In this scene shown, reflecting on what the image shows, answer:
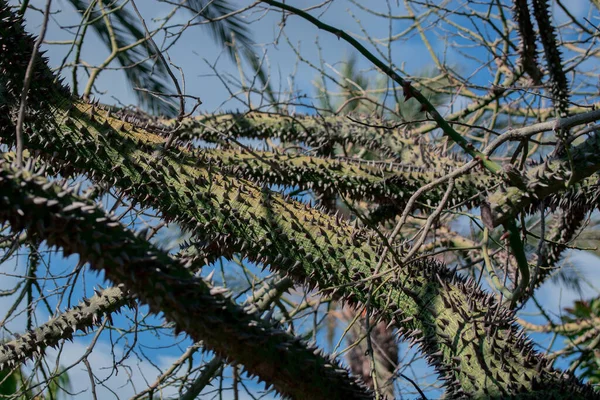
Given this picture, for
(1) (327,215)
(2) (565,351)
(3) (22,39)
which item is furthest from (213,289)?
(2) (565,351)

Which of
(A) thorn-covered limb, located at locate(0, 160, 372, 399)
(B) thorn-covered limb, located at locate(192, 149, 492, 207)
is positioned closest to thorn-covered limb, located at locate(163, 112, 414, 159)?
(B) thorn-covered limb, located at locate(192, 149, 492, 207)

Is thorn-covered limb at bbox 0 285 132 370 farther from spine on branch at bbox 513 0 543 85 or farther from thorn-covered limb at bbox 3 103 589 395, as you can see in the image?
spine on branch at bbox 513 0 543 85

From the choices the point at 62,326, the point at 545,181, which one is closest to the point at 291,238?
the point at 545,181

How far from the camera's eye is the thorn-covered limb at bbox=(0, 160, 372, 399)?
1.26 m

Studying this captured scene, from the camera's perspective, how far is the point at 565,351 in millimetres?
4172

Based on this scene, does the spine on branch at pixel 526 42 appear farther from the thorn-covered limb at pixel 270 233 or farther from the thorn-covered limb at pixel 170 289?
the thorn-covered limb at pixel 170 289

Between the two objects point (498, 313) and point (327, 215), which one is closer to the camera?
point (498, 313)

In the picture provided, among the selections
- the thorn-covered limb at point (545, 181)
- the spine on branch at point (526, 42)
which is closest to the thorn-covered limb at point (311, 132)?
the spine on branch at point (526, 42)

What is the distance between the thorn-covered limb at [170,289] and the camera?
1257 millimetres

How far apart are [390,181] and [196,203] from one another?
128cm

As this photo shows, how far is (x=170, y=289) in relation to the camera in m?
1.39

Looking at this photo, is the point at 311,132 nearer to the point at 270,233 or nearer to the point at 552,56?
the point at 552,56

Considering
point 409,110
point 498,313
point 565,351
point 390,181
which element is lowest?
point 498,313

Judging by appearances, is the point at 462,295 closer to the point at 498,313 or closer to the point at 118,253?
the point at 498,313
